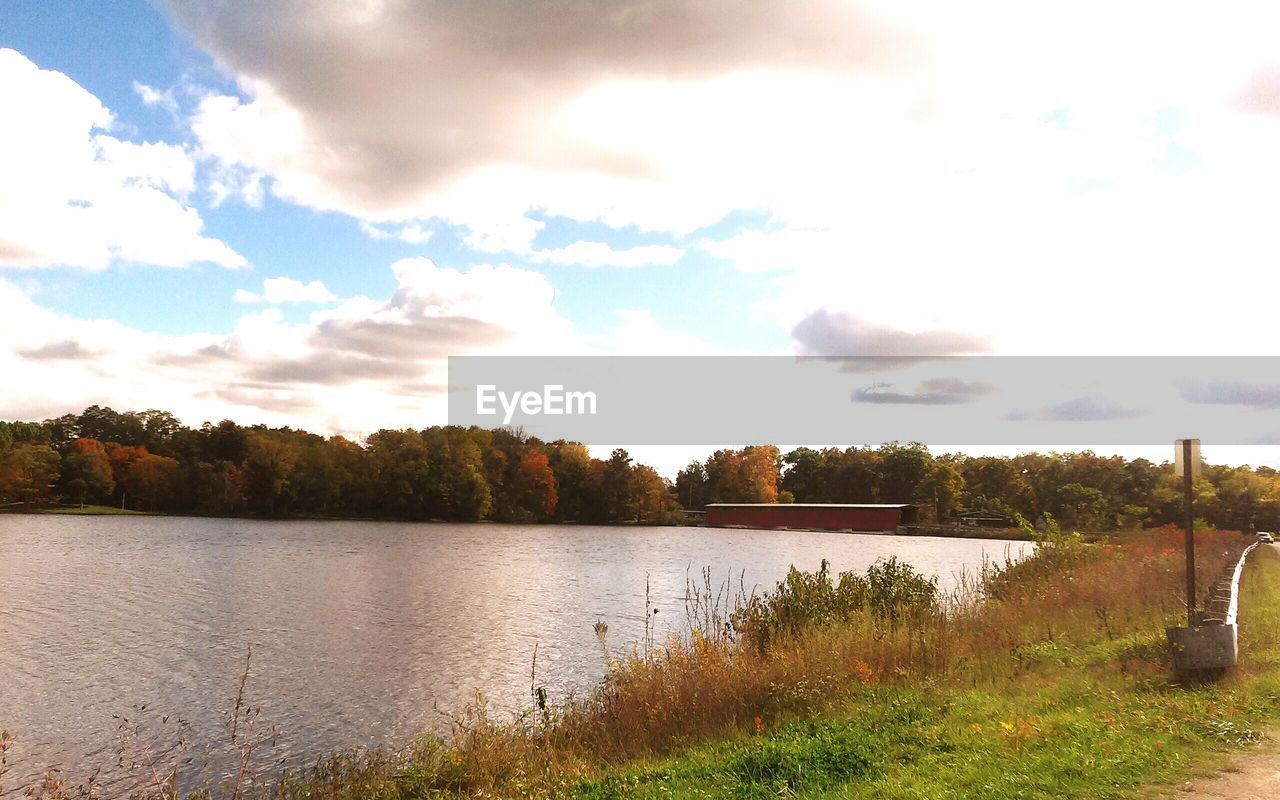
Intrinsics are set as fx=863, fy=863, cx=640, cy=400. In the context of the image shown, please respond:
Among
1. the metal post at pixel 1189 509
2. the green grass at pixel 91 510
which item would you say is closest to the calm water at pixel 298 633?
the metal post at pixel 1189 509

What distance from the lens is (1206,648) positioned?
1206 cm

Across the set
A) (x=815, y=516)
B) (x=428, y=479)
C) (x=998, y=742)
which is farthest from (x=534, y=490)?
(x=998, y=742)

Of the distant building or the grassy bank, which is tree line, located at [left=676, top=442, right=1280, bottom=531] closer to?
the distant building

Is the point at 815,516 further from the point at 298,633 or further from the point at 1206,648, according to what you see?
the point at 1206,648

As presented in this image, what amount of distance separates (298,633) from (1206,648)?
2430cm

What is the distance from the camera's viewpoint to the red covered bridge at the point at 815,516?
121m

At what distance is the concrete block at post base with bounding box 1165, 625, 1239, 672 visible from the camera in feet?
39.4

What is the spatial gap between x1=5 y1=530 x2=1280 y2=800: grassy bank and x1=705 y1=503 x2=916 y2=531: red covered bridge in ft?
343

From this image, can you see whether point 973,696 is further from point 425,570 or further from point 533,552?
point 533,552

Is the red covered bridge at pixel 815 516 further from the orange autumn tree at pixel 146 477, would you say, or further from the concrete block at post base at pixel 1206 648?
the concrete block at post base at pixel 1206 648

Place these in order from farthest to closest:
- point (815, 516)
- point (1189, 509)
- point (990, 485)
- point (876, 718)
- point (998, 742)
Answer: point (990, 485) → point (815, 516) → point (1189, 509) → point (876, 718) → point (998, 742)

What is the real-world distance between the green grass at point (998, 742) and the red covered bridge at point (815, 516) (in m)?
111

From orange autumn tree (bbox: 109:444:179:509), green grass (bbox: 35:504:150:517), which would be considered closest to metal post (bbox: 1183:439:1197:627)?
green grass (bbox: 35:504:150:517)

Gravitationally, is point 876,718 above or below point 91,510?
above
